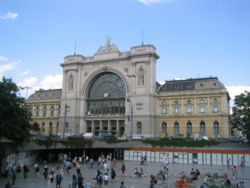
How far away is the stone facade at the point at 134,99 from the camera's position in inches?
2667

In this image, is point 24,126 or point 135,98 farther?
point 135,98

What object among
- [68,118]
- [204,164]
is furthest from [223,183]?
[68,118]

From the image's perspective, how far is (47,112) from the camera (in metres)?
91.0

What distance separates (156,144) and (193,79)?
27.7m

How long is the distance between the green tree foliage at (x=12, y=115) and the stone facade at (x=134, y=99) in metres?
31.0

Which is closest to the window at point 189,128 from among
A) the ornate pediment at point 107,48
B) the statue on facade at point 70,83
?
the ornate pediment at point 107,48

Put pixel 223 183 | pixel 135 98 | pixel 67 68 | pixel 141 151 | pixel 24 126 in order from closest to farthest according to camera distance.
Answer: pixel 223 183
pixel 24 126
pixel 141 151
pixel 135 98
pixel 67 68

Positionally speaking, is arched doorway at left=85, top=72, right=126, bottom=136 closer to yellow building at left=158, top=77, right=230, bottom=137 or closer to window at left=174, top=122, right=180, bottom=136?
yellow building at left=158, top=77, right=230, bottom=137

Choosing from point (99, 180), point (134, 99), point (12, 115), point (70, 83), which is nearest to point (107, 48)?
point (70, 83)

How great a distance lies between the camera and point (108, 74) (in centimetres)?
7938

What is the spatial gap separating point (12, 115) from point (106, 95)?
44.9 meters

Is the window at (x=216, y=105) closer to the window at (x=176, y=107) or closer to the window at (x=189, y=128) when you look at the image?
the window at (x=189, y=128)

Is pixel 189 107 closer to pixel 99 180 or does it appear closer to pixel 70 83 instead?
pixel 70 83

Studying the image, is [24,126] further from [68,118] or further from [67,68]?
[67,68]
